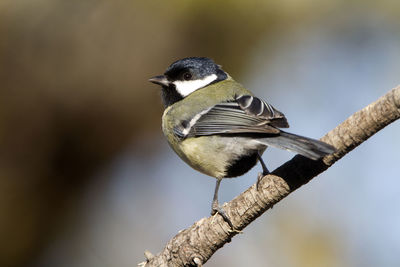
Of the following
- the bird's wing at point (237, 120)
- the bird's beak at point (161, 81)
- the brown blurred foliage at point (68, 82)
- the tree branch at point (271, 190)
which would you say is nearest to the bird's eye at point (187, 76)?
the bird's beak at point (161, 81)

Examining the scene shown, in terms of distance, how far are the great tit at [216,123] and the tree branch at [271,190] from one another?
0.24ft

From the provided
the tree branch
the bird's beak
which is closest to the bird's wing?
the tree branch

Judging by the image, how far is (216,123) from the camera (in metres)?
2.69

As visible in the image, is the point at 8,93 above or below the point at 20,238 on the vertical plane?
above

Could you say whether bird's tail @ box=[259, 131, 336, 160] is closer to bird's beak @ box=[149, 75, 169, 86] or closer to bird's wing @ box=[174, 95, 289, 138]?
bird's wing @ box=[174, 95, 289, 138]

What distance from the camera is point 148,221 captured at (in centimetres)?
539

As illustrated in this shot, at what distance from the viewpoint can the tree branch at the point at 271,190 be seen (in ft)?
6.07

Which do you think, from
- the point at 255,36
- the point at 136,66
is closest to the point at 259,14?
the point at 255,36

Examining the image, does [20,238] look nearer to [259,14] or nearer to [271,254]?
[271,254]

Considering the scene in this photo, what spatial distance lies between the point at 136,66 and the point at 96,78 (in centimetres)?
42

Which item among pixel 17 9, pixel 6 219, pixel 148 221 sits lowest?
pixel 148 221

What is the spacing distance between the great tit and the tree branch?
0.24 ft

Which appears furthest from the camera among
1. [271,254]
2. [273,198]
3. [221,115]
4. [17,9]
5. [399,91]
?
[17,9]

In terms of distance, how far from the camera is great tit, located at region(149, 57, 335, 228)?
2.49 meters
